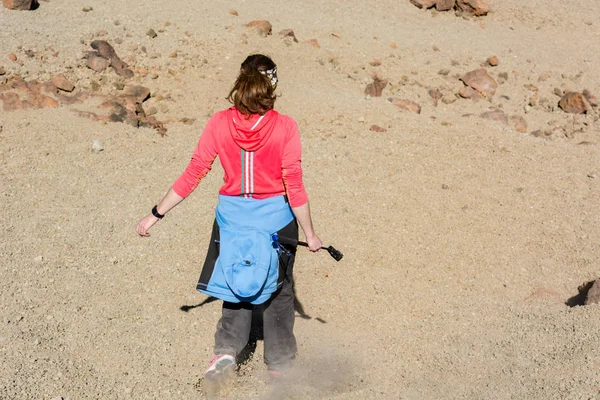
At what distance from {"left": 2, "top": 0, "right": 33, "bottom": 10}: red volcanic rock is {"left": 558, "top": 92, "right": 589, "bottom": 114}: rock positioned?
290 inches

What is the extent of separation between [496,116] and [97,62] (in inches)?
194

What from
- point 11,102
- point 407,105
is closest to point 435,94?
point 407,105

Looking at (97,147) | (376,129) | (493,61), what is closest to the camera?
(97,147)

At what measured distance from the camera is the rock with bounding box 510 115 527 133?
934 cm

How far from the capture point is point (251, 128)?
12.2 ft

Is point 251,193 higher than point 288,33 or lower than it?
higher

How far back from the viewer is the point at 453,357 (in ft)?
16.3

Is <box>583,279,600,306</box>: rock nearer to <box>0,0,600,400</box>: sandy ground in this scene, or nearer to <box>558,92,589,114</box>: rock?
<box>0,0,600,400</box>: sandy ground

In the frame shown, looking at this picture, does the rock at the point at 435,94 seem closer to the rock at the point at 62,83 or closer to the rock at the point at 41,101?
the rock at the point at 62,83

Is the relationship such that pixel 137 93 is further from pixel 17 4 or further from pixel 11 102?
pixel 17 4

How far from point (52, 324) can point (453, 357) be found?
2.63 m

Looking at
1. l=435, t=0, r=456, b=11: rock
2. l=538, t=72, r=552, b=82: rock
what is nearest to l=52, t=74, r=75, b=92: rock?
l=538, t=72, r=552, b=82: rock

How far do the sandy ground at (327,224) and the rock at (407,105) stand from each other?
0.35ft

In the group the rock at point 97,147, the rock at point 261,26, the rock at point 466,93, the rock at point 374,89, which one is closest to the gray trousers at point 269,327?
the rock at point 97,147
